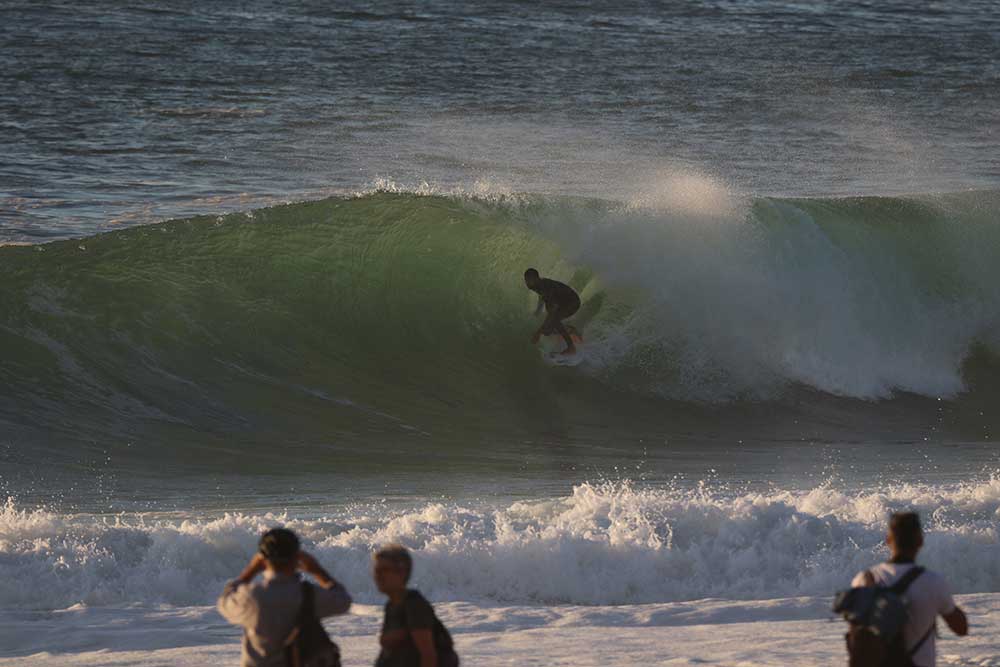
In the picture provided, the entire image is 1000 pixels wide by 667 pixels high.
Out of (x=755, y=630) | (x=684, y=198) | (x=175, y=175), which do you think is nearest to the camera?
(x=755, y=630)

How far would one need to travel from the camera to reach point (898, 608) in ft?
15.4

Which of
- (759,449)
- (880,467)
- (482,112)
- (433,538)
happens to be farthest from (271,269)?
(482,112)

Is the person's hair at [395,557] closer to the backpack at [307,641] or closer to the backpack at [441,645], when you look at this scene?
the backpack at [441,645]

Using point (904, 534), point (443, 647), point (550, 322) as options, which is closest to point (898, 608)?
point (904, 534)

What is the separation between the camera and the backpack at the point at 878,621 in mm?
4688

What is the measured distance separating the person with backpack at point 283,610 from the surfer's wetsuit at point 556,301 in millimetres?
9358

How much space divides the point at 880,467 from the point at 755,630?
5.41 m

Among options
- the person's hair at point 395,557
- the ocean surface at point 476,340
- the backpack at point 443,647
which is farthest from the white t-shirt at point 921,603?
the ocean surface at point 476,340

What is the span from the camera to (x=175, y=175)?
2103 cm

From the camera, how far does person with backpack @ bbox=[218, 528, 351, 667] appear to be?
15.7 ft

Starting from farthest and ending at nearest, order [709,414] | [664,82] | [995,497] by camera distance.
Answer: [664,82], [709,414], [995,497]

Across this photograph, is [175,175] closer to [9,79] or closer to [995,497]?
[9,79]

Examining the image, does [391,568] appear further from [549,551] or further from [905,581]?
[549,551]

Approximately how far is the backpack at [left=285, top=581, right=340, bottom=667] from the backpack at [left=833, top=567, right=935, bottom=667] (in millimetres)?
1608
